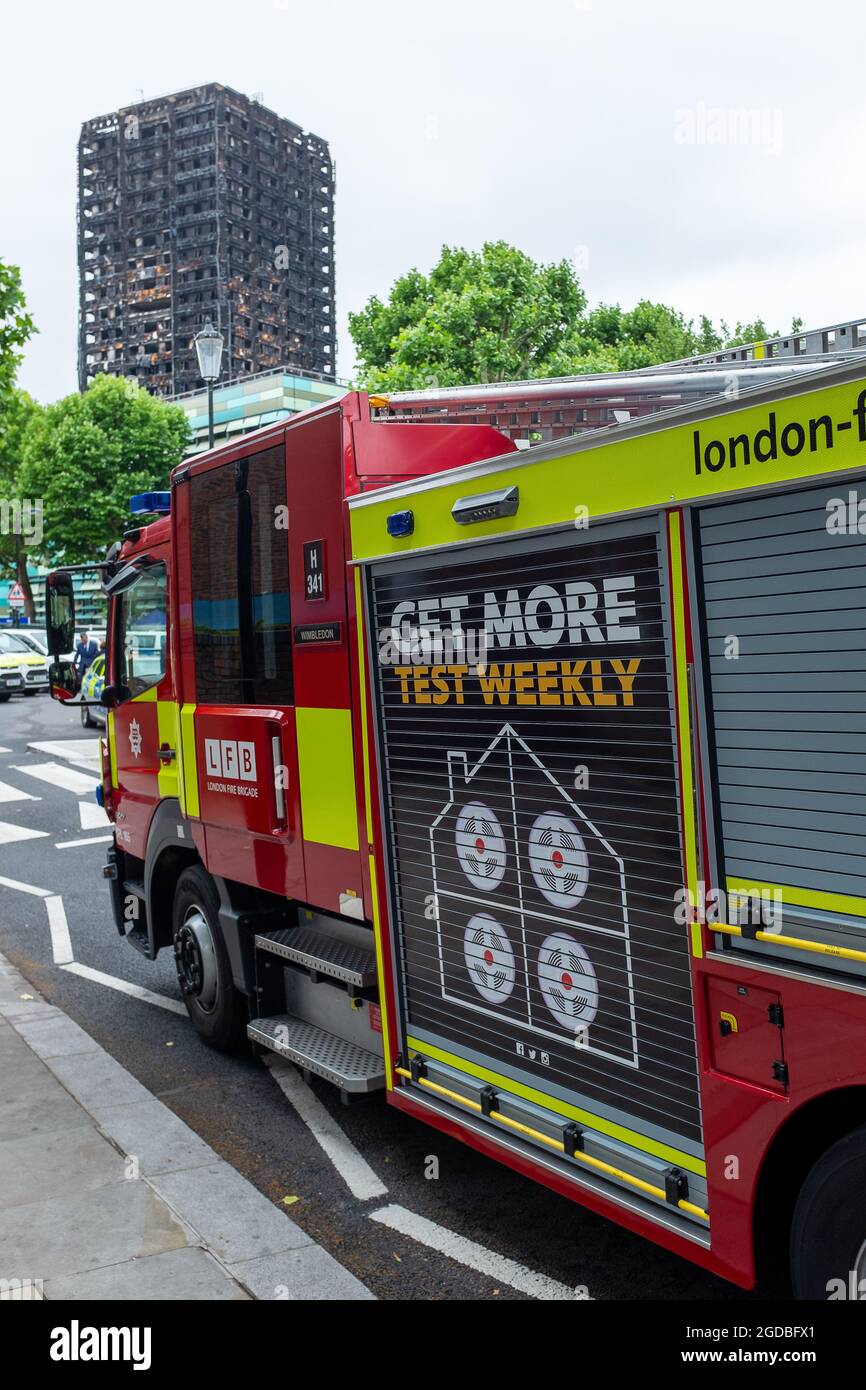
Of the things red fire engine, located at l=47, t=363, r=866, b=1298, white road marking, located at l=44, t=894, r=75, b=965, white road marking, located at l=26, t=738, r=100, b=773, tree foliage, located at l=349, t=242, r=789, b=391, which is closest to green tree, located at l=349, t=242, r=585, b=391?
tree foliage, located at l=349, t=242, r=789, b=391

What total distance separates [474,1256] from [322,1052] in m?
1.18

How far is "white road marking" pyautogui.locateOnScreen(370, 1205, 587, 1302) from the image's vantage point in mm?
3881

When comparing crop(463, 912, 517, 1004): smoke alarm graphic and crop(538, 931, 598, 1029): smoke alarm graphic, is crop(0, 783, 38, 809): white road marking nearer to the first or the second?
crop(463, 912, 517, 1004): smoke alarm graphic

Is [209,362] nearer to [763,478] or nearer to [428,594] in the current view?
[428,594]

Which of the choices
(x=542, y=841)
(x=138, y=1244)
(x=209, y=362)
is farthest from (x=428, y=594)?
(x=209, y=362)

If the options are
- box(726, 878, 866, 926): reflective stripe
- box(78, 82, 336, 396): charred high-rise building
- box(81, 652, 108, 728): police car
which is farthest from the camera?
box(78, 82, 336, 396): charred high-rise building

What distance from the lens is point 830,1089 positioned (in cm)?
273

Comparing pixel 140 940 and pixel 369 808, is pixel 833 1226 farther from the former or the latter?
pixel 140 940

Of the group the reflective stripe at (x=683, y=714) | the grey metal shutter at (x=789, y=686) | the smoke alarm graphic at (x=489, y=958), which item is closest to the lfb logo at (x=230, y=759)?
the smoke alarm graphic at (x=489, y=958)

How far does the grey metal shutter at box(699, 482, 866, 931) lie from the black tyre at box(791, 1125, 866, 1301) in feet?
2.09

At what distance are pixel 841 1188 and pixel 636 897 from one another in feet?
2.89

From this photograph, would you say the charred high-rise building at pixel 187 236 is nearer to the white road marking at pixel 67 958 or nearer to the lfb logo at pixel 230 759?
the white road marking at pixel 67 958

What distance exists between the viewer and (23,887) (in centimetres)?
1075

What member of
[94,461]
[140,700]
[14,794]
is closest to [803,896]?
[140,700]
